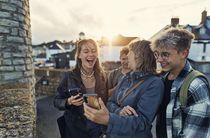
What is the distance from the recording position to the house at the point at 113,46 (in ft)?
106

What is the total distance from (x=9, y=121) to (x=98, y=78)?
5.99 feet

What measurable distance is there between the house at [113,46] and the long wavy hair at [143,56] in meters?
30.0

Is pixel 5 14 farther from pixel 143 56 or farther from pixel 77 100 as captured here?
pixel 143 56

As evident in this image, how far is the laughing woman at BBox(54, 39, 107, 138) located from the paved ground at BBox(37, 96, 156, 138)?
4.20m

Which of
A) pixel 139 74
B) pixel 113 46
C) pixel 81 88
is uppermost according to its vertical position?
pixel 113 46

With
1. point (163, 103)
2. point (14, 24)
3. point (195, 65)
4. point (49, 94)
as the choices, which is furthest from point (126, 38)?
point (163, 103)

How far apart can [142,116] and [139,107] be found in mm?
76

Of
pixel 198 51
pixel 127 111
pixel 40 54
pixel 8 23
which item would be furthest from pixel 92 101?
pixel 40 54

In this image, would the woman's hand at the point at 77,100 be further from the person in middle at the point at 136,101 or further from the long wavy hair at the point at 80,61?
the long wavy hair at the point at 80,61

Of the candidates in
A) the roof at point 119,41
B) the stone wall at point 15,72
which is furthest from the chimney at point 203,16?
the stone wall at point 15,72

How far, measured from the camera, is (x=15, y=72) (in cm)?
454

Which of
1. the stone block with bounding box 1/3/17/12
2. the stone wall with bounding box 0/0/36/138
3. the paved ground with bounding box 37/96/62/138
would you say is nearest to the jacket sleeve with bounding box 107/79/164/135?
the stone wall with bounding box 0/0/36/138

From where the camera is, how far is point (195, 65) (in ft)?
52.0

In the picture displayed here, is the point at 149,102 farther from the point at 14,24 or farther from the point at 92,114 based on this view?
the point at 14,24
